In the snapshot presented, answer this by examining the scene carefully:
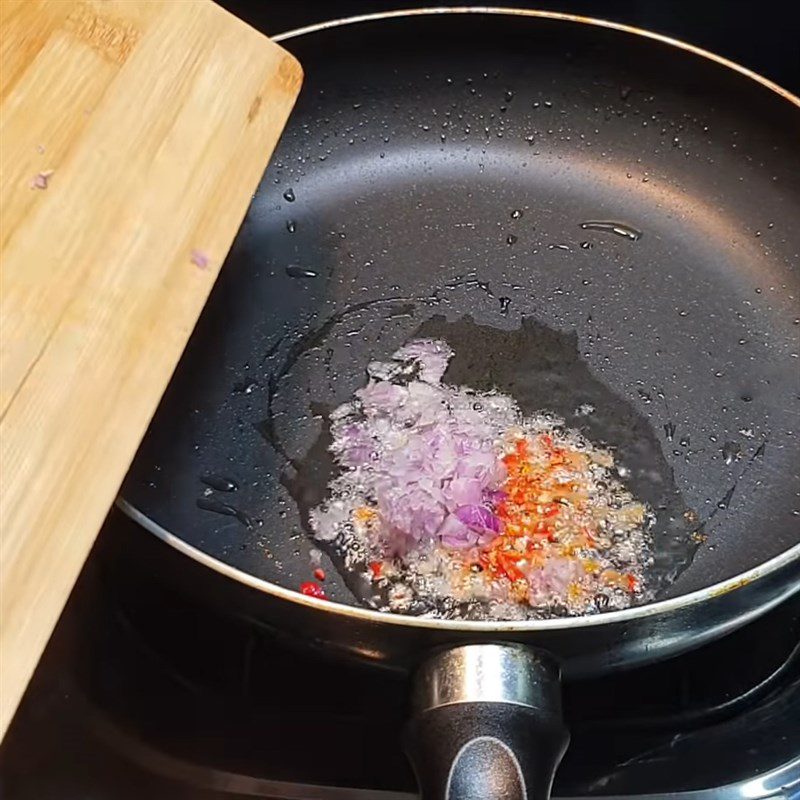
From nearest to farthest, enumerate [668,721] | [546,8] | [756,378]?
[668,721]
[756,378]
[546,8]

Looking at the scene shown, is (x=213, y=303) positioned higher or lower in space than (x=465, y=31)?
lower

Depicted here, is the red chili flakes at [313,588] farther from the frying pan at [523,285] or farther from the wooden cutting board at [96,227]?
the wooden cutting board at [96,227]

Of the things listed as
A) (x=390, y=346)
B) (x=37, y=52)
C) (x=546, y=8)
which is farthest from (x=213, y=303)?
(x=546, y=8)

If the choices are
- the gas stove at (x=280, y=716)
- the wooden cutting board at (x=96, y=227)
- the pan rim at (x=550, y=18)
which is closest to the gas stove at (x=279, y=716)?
the gas stove at (x=280, y=716)

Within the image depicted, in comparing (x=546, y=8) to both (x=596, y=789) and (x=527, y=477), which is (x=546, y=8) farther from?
(x=596, y=789)

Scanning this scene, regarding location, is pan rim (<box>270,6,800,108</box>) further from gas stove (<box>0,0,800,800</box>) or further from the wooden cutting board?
gas stove (<box>0,0,800,800</box>)

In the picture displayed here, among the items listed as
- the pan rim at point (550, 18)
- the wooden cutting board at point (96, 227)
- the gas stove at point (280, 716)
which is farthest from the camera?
the pan rim at point (550, 18)

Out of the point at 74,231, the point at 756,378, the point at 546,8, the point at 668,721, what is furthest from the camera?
the point at 546,8
